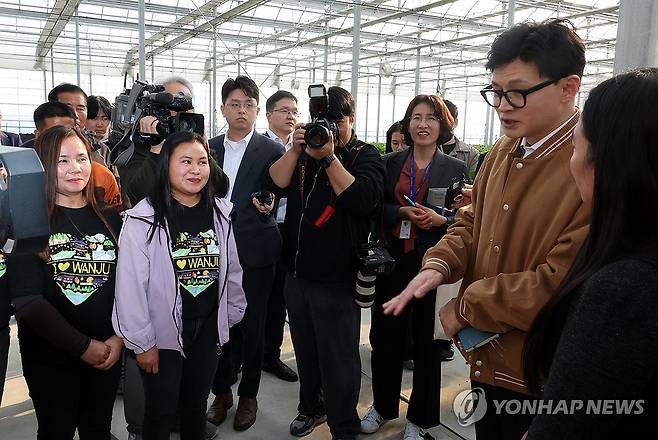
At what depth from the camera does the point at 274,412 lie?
7.69ft

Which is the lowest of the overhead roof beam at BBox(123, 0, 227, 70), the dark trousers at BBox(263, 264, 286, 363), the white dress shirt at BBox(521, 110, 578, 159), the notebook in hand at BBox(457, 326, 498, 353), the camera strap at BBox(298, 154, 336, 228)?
the dark trousers at BBox(263, 264, 286, 363)

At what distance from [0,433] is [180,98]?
1.62 metres

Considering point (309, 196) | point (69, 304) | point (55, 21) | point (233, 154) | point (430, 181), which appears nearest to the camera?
point (69, 304)

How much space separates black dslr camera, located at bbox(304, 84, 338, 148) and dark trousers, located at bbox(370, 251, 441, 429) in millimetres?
683

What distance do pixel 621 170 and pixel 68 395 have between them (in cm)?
163

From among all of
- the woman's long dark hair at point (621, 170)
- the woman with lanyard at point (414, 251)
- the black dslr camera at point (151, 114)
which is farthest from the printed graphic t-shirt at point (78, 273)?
the woman's long dark hair at point (621, 170)

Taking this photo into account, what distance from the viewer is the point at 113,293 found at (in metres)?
1.65

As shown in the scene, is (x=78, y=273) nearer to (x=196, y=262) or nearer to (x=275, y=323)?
(x=196, y=262)

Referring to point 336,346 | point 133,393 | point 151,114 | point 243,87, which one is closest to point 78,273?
point 133,393

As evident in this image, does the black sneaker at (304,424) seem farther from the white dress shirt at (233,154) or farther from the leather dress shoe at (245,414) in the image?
the white dress shirt at (233,154)

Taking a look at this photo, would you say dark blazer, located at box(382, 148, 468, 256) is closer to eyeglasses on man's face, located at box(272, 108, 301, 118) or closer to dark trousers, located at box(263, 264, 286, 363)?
dark trousers, located at box(263, 264, 286, 363)

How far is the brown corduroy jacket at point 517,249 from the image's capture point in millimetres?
1122

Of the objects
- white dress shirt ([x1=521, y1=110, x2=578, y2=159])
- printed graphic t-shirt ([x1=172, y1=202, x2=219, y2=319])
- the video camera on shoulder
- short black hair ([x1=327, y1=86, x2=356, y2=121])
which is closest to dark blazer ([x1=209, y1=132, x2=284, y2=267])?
short black hair ([x1=327, y1=86, x2=356, y2=121])

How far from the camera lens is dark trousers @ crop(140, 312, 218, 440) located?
5.45ft
